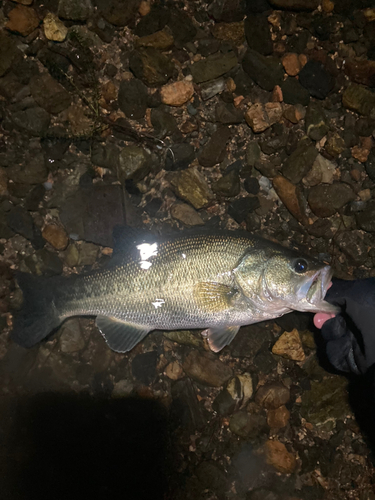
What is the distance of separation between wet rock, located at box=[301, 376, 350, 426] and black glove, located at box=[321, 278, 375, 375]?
320 millimetres

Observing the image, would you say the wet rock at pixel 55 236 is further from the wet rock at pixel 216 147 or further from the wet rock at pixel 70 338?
the wet rock at pixel 216 147

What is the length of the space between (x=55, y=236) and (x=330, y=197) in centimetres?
264

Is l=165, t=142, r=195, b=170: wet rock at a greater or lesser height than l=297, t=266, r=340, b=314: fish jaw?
greater

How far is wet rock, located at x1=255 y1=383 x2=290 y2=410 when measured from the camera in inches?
110

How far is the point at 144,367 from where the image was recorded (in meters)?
2.83

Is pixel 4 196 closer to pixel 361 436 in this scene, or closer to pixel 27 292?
pixel 27 292

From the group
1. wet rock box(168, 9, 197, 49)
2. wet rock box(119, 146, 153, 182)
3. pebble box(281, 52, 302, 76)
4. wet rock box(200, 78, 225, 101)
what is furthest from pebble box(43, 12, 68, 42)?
pebble box(281, 52, 302, 76)

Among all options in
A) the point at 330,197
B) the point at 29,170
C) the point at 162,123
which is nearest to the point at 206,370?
the point at 330,197

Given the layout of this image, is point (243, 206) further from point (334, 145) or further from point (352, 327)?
point (352, 327)

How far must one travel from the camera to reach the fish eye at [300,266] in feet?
7.73

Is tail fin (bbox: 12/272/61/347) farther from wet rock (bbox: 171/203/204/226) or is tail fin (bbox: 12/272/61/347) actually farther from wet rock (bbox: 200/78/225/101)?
wet rock (bbox: 200/78/225/101)

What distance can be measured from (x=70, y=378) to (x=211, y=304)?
1578mm

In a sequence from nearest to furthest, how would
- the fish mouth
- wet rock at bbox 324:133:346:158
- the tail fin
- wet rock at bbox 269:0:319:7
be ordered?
the fish mouth, the tail fin, wet rock at bbox 269:0:319:7, wet rock at bbox 324:133:346:158

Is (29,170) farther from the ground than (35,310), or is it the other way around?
(29,170)
